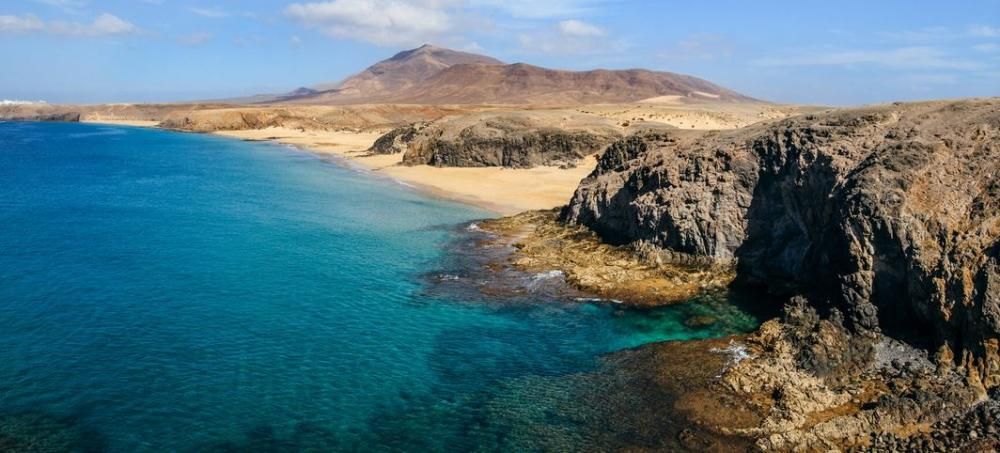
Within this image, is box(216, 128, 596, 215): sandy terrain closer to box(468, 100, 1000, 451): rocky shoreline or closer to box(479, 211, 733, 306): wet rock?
box(479, 211, 733, 306): wet rock

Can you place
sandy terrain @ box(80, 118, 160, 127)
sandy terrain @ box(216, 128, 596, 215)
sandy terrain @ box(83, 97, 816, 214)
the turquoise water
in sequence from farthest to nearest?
sandy terrain @ box(80, 118, 160, 127)
sandy terrain @ box(83, 97, 816, 214)
sandy terrain @ box(216, 128, 596, 215)
the turquoise water

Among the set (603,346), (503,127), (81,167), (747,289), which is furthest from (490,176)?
(81,167)

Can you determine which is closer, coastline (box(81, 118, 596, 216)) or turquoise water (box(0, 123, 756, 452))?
turquoise water (box(0, 123, 756, 452))

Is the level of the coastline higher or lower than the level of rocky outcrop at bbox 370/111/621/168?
lower

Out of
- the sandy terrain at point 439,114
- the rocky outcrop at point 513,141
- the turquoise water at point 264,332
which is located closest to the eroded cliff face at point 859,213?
the turquoise water at point 264,332

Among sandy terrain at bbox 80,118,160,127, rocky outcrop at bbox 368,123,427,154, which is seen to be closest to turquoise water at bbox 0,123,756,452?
rocky outcrop at bbox 368,123,427,154

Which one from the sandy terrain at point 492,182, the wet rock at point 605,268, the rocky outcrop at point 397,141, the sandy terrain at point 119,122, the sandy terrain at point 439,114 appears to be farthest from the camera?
the sandy terrain at point 119,122

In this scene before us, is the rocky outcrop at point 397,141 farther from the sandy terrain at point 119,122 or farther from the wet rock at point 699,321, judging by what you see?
the sandy terrain at point 119,122

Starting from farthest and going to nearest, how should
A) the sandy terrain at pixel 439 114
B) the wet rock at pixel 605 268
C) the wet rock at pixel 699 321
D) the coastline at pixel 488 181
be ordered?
1. the sandy terrain at pixel 439 114
2. the coastline at pixel 488 181
3. the wet rock at pixel 605 268
4. the wet rock at pixel 699 321
